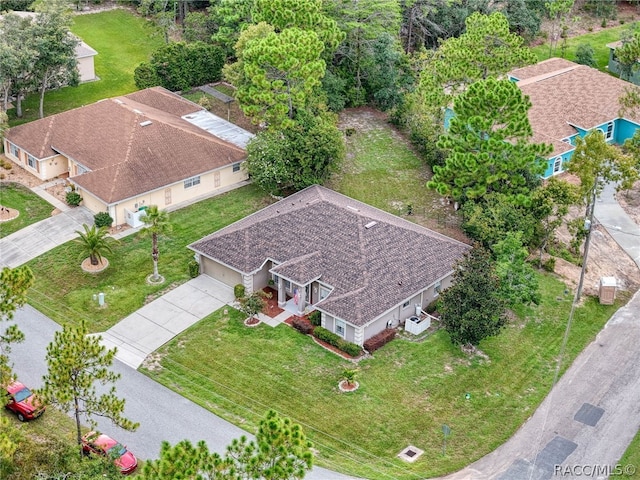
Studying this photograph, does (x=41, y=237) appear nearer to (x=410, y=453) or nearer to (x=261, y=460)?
(x=410, y=453)

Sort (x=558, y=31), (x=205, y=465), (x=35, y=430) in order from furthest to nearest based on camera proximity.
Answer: (x=558, y=31), (x=35, y=430), (x=205, y=465)

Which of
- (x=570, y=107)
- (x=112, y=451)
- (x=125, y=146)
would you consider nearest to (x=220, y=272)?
(x=125, y=146)

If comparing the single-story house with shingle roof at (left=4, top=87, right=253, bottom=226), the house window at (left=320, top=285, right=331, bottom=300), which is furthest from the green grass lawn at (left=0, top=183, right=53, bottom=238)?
the house window at (left=320, top=285, right=331, bottom=300)

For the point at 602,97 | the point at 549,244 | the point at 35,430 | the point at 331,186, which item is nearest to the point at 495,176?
the point at 549,244

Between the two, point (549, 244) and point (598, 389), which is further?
point (549, 244)

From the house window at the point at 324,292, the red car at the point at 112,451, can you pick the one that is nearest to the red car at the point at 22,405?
the red car at the point at 112,451

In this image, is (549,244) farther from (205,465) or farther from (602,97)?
(205,465)

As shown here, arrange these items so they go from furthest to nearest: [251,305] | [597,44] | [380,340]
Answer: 1. [597,44]
2. [251,305]
3. [380,340]
